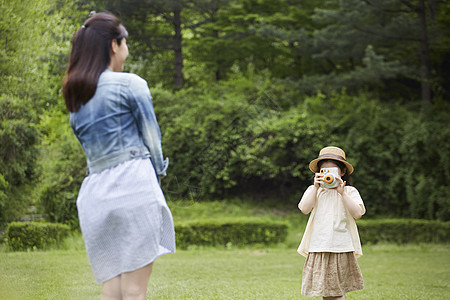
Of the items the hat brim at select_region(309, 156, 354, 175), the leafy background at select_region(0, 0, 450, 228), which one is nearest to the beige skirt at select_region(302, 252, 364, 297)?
the hat brim at select_region(309, 156, 354, 175)

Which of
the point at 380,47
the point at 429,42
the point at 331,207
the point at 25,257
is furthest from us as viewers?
the point at 380,47

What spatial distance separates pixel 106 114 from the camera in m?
2.40

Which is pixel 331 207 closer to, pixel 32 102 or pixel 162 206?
pixel 162 206

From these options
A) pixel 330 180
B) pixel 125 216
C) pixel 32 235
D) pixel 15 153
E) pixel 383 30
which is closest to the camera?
pixel 125 216

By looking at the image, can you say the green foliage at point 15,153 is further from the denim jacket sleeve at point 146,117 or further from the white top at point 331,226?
the denim jacket sleeve at point 146,117

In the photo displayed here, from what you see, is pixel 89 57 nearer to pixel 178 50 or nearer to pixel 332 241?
pixel 332 241

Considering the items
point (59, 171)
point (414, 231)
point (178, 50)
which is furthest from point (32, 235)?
point (178, 50)

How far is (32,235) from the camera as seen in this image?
1120 cm

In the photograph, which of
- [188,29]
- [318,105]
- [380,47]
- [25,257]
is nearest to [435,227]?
[318,105]

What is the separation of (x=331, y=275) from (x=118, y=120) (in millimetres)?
2221

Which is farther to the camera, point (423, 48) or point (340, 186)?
point (423, 48)

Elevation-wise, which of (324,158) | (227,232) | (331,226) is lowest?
(227,232)

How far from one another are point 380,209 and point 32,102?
875 centimetres

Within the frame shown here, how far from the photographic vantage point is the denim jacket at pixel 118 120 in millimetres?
2391
